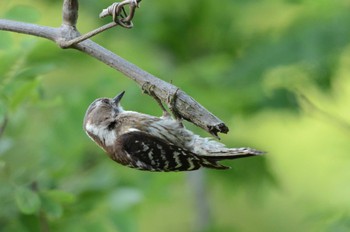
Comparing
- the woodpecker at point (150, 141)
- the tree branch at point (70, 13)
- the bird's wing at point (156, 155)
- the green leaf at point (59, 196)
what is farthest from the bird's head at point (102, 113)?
the tree branch at point (70, 13)

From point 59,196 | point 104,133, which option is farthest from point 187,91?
point 104,133

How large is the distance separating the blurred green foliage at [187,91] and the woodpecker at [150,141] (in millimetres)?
350

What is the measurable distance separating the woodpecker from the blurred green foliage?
→ 0.35 m

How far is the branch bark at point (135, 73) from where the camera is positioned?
3.03 m

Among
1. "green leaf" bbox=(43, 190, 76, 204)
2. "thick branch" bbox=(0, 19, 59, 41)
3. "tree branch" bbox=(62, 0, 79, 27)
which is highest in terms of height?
"tree branch" bbox=(62, 0, 79, 27)

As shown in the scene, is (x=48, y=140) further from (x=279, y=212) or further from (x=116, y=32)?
(x=279, y=212)

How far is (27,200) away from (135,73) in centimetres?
167

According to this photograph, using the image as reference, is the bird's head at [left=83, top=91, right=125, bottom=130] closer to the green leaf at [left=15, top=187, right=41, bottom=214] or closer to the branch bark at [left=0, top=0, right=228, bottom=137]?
the green leaf at [left=15, top=187, right=41, bottom=214]

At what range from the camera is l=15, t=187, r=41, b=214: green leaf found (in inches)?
174

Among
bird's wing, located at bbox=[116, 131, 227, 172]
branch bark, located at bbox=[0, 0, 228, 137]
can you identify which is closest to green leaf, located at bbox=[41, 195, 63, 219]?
bird's wing, located at bbox=[116, 131, 227, 172]

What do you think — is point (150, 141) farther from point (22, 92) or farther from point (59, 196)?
point (59, 196)

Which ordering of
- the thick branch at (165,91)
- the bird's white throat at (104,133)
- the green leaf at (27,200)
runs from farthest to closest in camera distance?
the green leaf at (27,200)
the bird's white throat at (104,133)
the thick branch at (165,91)

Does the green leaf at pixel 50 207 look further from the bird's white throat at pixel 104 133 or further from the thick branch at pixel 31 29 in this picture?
the thick branch at pixel 31 29

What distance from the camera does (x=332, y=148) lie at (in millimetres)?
7281
